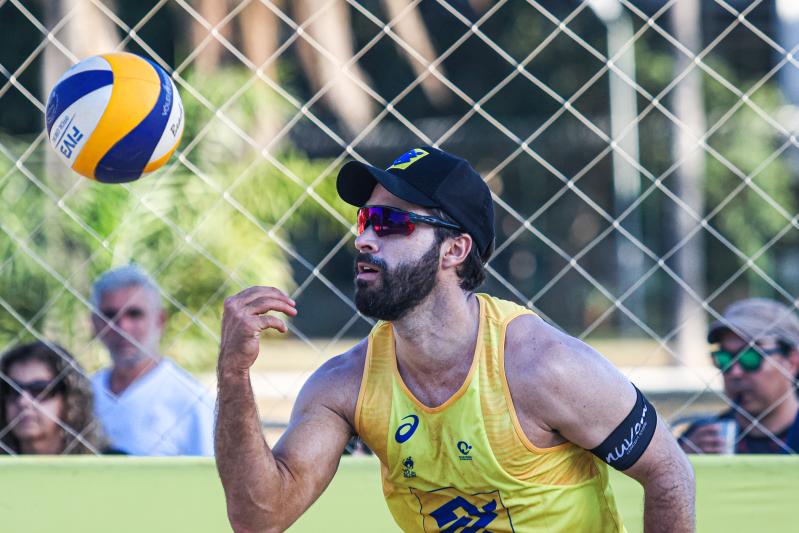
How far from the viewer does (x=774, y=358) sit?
12.5 feet

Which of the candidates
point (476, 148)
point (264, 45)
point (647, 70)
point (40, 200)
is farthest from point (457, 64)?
point (40, 200)

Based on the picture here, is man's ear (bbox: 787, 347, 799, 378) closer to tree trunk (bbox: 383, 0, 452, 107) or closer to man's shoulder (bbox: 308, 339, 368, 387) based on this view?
man's shoulder (bbox: 308, 339, 368, 387)

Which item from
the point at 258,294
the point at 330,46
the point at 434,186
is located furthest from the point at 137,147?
the point at 330,46

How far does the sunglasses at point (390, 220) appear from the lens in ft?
8.34

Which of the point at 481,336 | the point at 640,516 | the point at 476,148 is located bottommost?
the point at 476,148

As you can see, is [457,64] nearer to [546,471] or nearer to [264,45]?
[264,45]

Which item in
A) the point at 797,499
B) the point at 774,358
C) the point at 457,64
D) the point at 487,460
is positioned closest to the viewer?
the point at 487,460

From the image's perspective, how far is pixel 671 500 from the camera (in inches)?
96.5

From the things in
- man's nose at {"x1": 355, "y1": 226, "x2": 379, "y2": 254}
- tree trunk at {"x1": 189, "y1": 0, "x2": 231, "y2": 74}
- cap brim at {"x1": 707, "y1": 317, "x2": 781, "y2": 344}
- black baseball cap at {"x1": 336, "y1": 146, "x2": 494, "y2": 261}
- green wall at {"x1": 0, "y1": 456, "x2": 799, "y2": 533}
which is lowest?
tree trunk at {"x1": 189, "y1": 0, "x2": 231, "y2": 74}

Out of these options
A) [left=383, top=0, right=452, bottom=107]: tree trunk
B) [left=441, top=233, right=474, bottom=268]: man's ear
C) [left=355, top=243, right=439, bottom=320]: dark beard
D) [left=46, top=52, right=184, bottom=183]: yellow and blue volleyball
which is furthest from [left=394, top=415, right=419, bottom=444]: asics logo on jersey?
[left=383, top=0, right=452, bottom=107]: tree trunk

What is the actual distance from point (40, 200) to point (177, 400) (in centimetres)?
201

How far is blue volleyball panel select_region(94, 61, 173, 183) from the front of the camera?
9.80 ft

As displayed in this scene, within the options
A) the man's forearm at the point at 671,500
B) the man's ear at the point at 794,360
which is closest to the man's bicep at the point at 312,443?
the man's forearm at the point at 671,500

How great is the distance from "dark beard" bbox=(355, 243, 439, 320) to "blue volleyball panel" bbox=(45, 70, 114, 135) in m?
0.96
